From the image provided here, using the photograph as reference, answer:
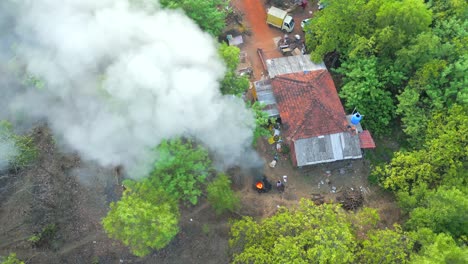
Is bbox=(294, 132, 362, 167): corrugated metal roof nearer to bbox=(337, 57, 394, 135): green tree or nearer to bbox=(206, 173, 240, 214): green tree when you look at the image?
bbox=(337, 57, 394, 135): green tree

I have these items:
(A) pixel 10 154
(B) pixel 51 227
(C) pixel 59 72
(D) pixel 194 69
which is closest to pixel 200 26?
(D) pixel 194 69

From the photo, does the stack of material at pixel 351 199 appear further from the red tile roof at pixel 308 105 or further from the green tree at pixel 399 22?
the green tree at pixel 399 22

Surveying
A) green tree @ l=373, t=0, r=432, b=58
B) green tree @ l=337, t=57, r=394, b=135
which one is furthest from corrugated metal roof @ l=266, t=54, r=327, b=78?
green tree @ l=373, t=0, r=432, b=58

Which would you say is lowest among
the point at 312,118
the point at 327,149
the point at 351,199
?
the point at 351,199

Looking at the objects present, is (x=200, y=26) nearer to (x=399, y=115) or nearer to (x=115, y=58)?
(x=115, y=58)

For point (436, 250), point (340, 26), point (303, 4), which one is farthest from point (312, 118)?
point (303, 4)

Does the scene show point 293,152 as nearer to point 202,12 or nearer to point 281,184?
point 281,184
